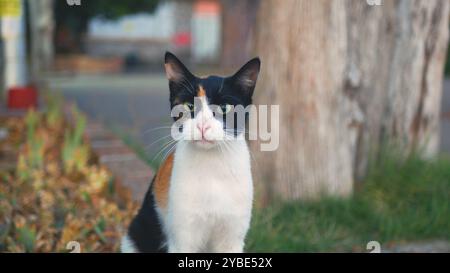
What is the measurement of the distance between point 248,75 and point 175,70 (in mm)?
235

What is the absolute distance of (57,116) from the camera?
5949mm

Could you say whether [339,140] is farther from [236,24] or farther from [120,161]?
[236,24]

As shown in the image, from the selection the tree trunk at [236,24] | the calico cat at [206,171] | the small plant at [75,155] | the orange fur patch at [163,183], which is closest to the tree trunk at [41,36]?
the tree trunk at [236,24]

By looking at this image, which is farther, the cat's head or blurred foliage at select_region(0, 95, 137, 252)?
blurred foliage at select_region(0, 95, 137, 252)

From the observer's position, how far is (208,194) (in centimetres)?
200

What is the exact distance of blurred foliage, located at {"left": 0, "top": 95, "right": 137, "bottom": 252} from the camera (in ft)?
10.5

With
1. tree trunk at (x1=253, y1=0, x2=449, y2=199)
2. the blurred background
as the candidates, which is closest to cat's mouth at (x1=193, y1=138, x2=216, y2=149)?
the blurred background

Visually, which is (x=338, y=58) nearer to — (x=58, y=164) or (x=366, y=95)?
(x=366, y=95)

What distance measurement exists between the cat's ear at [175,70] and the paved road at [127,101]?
12.7 feet

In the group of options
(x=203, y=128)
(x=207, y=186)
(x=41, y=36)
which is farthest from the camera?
(x=41, y=36)

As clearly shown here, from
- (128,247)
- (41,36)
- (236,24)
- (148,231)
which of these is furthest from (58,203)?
(41,36)

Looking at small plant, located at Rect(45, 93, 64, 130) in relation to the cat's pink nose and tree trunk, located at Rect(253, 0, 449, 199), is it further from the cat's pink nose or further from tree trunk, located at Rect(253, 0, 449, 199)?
the cat's pink nose

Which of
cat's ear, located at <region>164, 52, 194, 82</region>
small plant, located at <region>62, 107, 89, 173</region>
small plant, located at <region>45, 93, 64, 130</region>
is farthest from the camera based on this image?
small plant, located at <region>45, 93, 64, 130</region>
